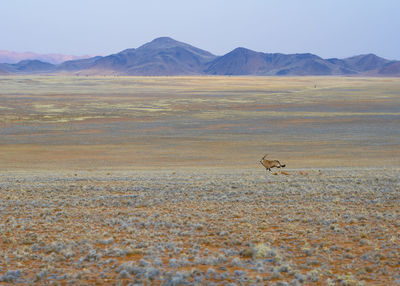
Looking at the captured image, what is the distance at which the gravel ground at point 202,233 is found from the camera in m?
6.90

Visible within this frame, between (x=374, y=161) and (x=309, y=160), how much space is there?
11.7 feet

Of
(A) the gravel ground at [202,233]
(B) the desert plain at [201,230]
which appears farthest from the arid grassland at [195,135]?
(A) the gravel ground at [202,233]

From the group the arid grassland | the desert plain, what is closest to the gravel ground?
the desert plain

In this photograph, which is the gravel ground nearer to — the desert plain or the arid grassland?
the desert plain

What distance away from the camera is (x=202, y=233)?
29.5 ft

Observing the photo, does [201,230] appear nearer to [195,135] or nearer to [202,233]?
[202,233]

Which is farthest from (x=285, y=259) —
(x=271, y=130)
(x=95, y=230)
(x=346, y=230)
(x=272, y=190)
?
(x=271, y=130)

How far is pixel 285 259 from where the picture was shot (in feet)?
24.7

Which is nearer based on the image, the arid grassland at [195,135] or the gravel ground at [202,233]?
the gravel ground at [202,233]

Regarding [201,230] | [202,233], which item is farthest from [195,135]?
[202,233]

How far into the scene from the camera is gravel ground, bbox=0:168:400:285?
690cm

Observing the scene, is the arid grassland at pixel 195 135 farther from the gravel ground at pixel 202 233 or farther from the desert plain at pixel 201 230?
the gravel ground at pixel 202 233

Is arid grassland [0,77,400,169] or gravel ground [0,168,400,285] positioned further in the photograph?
arid grassland [0,77,400,169]

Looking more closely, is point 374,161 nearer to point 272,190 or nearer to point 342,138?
point 342,138
